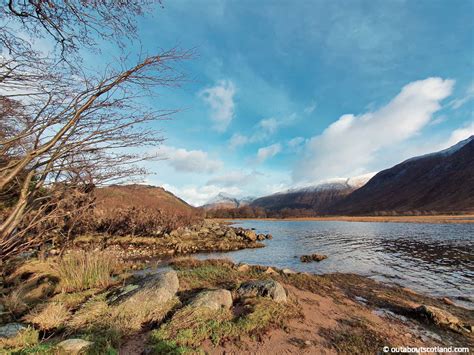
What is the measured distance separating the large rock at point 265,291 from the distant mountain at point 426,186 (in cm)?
9078

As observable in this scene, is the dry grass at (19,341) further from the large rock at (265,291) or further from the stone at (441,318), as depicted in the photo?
the stone at (441,318)

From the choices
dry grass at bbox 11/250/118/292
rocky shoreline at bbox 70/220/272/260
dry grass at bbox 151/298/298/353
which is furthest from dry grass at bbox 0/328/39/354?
rocky shoreline at bbox 70/220/272/260

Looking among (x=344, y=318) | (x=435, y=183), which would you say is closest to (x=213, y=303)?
(x=344, y=318)

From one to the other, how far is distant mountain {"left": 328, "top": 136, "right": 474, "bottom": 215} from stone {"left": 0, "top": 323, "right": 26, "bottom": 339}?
9572 cm

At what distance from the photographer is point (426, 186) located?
117 meters

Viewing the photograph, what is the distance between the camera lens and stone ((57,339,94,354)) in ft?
11.1

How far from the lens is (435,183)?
113 m

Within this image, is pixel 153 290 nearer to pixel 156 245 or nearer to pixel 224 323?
pixel 224 323

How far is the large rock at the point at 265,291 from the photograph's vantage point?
6.03 meters

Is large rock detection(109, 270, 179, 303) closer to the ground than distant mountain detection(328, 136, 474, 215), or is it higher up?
closer to the ground

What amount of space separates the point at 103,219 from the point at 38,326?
71.0 ft

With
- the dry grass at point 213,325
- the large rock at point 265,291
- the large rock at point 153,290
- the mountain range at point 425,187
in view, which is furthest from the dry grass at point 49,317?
the mountain range at point 425,187

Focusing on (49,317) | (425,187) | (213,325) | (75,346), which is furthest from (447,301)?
(425,187)

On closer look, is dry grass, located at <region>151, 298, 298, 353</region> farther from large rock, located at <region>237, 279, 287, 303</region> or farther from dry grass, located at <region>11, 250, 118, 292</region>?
dry grass, located at <region>11, 250, 118, 292</region>
